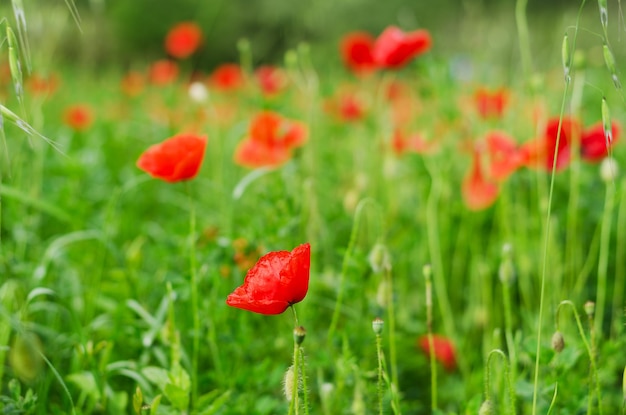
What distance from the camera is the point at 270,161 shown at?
1.71 m

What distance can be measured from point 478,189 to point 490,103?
0.36m

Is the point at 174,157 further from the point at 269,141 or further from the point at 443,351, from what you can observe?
the point at 443,351

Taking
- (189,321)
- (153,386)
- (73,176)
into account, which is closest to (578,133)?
(189,321)

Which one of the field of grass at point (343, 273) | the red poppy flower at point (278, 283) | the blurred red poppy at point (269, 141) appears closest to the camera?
the red poppy flower at point (278, 283)

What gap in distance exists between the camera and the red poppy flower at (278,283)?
2.60 ft

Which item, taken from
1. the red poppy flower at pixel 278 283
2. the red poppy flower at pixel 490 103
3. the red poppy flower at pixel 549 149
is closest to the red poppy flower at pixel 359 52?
the red poppy flower at pixel 490 103

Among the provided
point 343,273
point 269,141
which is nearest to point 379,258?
point 343,273

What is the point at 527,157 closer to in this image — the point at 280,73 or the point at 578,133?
the point at 578,133

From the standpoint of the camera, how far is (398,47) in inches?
66.8

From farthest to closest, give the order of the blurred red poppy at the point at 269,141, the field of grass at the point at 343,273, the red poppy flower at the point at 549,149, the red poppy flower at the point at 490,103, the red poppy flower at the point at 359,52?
the red poppy flower at the point at 359,52 → the red poppy flower at the point at 490,103 → the blurred red poppy at the point at 269,141 → the red poppy flower at the point at 549,149 → the field of grass at the point at 343,273

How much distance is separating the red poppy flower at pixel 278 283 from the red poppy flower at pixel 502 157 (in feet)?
2.82

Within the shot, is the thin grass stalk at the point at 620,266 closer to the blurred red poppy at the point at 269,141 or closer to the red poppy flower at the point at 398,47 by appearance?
the red poppy flower at the point at 398,47

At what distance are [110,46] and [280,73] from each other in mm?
7462

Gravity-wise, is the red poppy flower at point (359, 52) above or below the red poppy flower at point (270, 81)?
above
